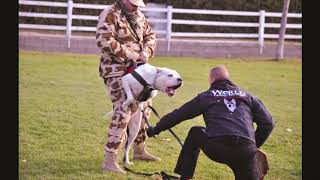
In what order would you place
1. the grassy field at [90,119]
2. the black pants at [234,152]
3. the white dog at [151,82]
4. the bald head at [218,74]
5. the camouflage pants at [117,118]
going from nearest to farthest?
1. the black pants at [234,152]
2. the bald head at [218,74]
3. the white dog at [151,82]
4. the camouflage pants at [117,118]
5. the grassy field at [90,119]

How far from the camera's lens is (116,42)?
20.8ft

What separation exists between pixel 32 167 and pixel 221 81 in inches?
90.6

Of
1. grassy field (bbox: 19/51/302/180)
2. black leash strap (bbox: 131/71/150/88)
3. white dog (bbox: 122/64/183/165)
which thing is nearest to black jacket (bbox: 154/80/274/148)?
white dog (bbox: 122/64/183/165)

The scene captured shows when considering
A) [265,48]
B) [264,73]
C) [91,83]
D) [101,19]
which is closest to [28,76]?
[91,83]

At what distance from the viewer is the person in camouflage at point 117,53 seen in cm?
632

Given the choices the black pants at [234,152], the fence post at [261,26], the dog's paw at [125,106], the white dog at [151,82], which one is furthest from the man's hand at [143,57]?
the fence post at [261,26]

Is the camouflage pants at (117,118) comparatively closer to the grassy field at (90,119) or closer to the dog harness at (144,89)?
the dog harness at (144,89)

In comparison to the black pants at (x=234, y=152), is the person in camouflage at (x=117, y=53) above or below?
above

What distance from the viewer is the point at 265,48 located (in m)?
22.5

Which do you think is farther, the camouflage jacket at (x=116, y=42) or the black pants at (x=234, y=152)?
the camouflage jacket at (x=116, y=42)

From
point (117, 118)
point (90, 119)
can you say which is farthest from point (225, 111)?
point (90, 119)

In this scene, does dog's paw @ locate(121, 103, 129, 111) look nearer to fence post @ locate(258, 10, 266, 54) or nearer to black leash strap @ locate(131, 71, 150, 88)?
black leash strap @ locate(131, 71, 150, 88)

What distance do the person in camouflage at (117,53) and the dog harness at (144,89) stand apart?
19cm
